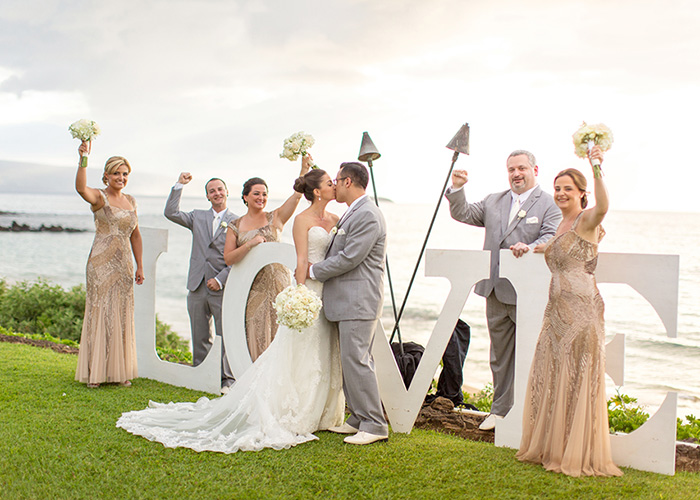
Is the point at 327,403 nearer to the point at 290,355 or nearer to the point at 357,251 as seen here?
the point at 290,355

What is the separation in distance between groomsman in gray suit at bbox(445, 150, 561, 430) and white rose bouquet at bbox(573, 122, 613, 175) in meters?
1.24

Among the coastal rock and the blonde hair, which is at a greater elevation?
the blonde hair

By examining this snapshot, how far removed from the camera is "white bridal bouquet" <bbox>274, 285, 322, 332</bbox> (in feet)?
16.1

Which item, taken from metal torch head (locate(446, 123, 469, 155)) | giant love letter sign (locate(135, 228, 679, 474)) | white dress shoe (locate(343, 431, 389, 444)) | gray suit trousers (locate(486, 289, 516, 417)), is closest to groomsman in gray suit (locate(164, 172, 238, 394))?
giant love letter sign (locate(135, 228, 679, 474))

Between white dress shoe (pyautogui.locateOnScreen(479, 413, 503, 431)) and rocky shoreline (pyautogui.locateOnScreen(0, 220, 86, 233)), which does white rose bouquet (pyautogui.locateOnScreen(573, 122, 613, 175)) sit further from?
rocky shoreline (pyautogui.locateOnScreen(0, 220, 86, 233))

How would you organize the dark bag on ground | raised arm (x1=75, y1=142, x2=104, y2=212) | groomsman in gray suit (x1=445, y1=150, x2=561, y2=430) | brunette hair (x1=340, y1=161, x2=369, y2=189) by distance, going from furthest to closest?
raised arm (x1=75, y1=142, x2=104, y2=212) → the dark bag on ground → groomsman in gray suit (x1=445, y1=150, x2=561, y2=430) → brunette hair (x1=340, y1=161, x2=369, y2=189)

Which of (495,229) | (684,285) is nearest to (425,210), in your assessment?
(684,285)

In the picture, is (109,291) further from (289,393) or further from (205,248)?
(289,393)

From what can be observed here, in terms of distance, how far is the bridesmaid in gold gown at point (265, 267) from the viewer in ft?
22.7

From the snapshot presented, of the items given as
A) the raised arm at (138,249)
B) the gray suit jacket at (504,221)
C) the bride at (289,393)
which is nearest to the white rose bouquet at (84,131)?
the raised arm at (138,249)

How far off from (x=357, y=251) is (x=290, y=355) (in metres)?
1.09

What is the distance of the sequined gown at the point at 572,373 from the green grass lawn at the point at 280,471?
169mm

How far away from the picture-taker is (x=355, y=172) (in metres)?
5.33

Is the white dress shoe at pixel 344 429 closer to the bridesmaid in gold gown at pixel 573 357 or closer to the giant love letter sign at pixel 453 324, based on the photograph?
the giant love letter sign at pixel 453 324
